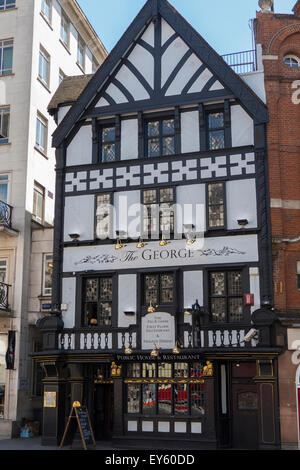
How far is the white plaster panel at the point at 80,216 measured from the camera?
22234mm

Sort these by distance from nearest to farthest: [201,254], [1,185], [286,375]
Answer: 1. [286,375]
2. [201,254]
3. [1,185]

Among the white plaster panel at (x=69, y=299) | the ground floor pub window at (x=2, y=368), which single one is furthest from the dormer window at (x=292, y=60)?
the ground floor pub window at (x=2, y=368)

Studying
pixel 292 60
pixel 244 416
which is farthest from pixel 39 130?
pixel 244 416

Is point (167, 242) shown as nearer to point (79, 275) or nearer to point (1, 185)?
point (79, 275)

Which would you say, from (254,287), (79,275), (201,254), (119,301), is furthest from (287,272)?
(79,275)

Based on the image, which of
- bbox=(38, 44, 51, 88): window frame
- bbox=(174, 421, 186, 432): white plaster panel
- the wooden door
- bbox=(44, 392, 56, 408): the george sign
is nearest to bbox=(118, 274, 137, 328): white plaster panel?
bbox=(44, 392, 56, 408): the george sign

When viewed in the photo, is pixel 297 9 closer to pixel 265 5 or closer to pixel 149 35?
pixel 265 5

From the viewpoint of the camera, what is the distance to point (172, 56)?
22.7 metres

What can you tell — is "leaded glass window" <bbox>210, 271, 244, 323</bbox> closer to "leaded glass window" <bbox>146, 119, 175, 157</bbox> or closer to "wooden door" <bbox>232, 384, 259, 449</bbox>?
"wooden door" <bbox>232, 384, 259, 449</bbox>

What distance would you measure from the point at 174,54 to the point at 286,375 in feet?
39.4

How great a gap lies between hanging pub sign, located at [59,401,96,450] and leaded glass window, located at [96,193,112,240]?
589 cm

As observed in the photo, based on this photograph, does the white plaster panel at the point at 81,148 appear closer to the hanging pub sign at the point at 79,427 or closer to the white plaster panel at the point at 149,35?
the white plaster panel at the point at 149,35

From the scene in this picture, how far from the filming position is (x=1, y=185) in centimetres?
2569

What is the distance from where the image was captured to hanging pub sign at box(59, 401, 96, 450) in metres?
19.5
